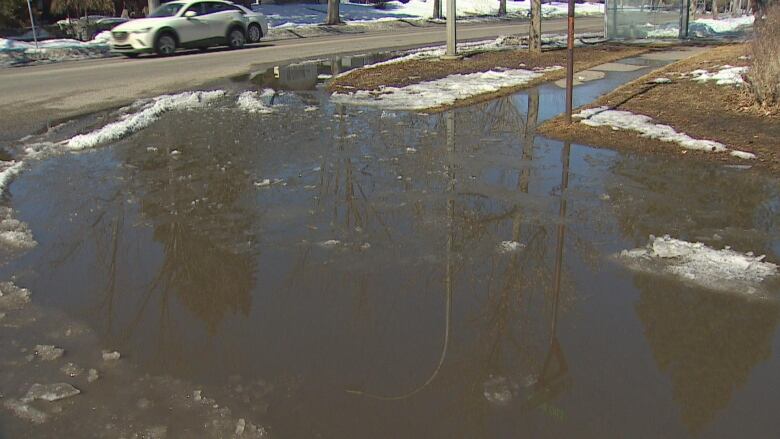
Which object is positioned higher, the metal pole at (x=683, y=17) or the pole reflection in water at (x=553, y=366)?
the metal pole at (x=683, y=17)

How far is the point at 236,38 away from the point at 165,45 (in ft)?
10.4

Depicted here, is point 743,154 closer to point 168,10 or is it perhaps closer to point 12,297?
point 12,297

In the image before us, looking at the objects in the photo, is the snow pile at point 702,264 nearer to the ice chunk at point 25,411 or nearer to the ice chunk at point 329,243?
the ice chunk at point 329,243

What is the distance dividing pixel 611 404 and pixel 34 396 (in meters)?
2.74

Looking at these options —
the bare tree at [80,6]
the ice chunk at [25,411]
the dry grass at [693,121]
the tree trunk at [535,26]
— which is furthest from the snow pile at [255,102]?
the bare tree at [80,6]

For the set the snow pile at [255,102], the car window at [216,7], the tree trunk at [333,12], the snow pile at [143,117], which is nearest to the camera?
the snow pile at [143,117]

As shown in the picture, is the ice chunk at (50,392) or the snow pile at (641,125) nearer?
the ice chunk at (50,392)

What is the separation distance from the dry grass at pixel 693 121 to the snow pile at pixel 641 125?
0.45 feet

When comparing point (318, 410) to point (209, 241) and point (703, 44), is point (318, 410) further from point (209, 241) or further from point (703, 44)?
point (703, 44)

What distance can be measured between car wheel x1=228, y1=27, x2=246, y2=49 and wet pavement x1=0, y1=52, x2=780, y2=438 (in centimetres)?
1540

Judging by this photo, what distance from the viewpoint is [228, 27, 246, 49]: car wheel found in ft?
71.5

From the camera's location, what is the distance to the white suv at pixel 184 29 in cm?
1886

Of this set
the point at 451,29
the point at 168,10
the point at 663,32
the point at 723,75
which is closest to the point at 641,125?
the point at 723,75

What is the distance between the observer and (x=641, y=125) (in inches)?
336
